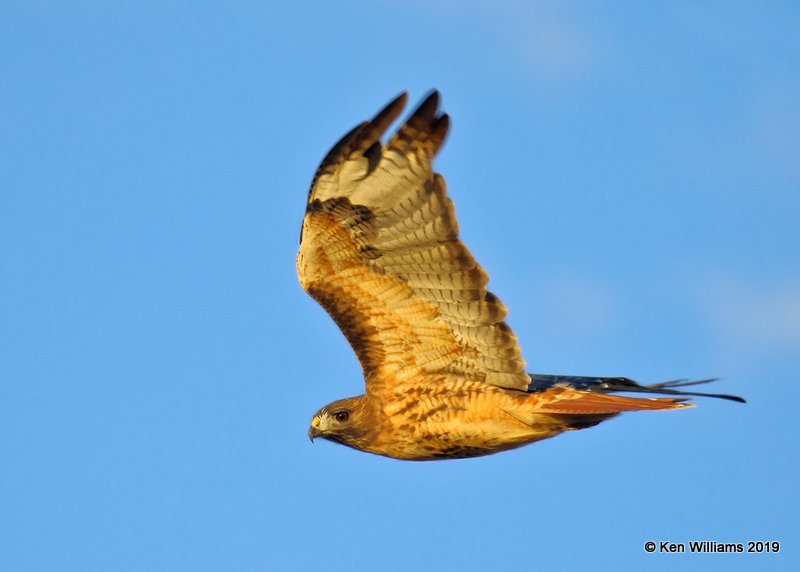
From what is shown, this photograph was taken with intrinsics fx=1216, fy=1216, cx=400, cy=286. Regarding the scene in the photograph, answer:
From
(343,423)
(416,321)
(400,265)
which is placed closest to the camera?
(400,265)

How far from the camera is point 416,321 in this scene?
9664mm

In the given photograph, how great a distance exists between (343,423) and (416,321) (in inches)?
45.9

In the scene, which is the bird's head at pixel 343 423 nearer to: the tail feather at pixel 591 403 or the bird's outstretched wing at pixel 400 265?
the bird's outstretched wing at pixel 400 265

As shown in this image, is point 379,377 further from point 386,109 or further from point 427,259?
point 386,109

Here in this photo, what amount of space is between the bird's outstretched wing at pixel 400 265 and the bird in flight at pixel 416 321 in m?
0.01

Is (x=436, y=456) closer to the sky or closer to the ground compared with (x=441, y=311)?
closer to the ground

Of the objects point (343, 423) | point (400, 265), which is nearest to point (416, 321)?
point (400, 265)

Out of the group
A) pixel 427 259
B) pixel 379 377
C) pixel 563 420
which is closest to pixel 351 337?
pixel 379 377

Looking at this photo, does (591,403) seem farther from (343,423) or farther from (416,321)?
(343,423)

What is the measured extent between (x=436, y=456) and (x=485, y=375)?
2.66 feet

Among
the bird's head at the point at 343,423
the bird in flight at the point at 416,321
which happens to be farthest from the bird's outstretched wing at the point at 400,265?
the bird's head at the point at 343,423

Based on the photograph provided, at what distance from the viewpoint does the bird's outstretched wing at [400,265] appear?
8750 mm

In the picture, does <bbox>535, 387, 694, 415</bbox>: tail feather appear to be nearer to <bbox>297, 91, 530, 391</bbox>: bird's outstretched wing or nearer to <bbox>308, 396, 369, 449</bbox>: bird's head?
<bbox>297, 91, 530, 391</bbox>: bird's outstretched wing

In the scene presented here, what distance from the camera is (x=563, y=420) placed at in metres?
9.66
